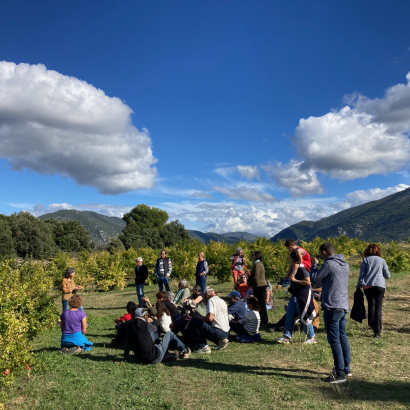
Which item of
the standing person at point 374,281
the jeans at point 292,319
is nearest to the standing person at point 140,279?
the jeans at point 292,319

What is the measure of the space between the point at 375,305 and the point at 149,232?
168 feet

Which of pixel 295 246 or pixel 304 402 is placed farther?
pixel 295 246

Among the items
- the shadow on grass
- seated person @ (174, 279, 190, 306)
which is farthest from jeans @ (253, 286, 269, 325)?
the shadow on grass

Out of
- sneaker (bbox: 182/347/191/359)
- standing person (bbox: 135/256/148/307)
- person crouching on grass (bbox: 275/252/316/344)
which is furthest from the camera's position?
standing person (bbox: 135/256/148/307)

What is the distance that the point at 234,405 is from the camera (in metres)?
3.87

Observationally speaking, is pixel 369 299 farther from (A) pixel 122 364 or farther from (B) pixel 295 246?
(A) pixel 122 364

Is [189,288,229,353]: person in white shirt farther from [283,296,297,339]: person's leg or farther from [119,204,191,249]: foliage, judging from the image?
[119,204,191,249]: foliage

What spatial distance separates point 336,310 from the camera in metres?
4.45

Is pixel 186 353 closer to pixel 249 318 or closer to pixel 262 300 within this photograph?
pixel 249 318

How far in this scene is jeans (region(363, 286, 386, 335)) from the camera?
21.7ft

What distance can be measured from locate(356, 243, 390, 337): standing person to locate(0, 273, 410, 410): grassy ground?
1.31ft

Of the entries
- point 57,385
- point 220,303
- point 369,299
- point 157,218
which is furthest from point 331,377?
point 157,218

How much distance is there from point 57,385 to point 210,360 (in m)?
2.37

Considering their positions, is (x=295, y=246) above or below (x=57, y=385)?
above
